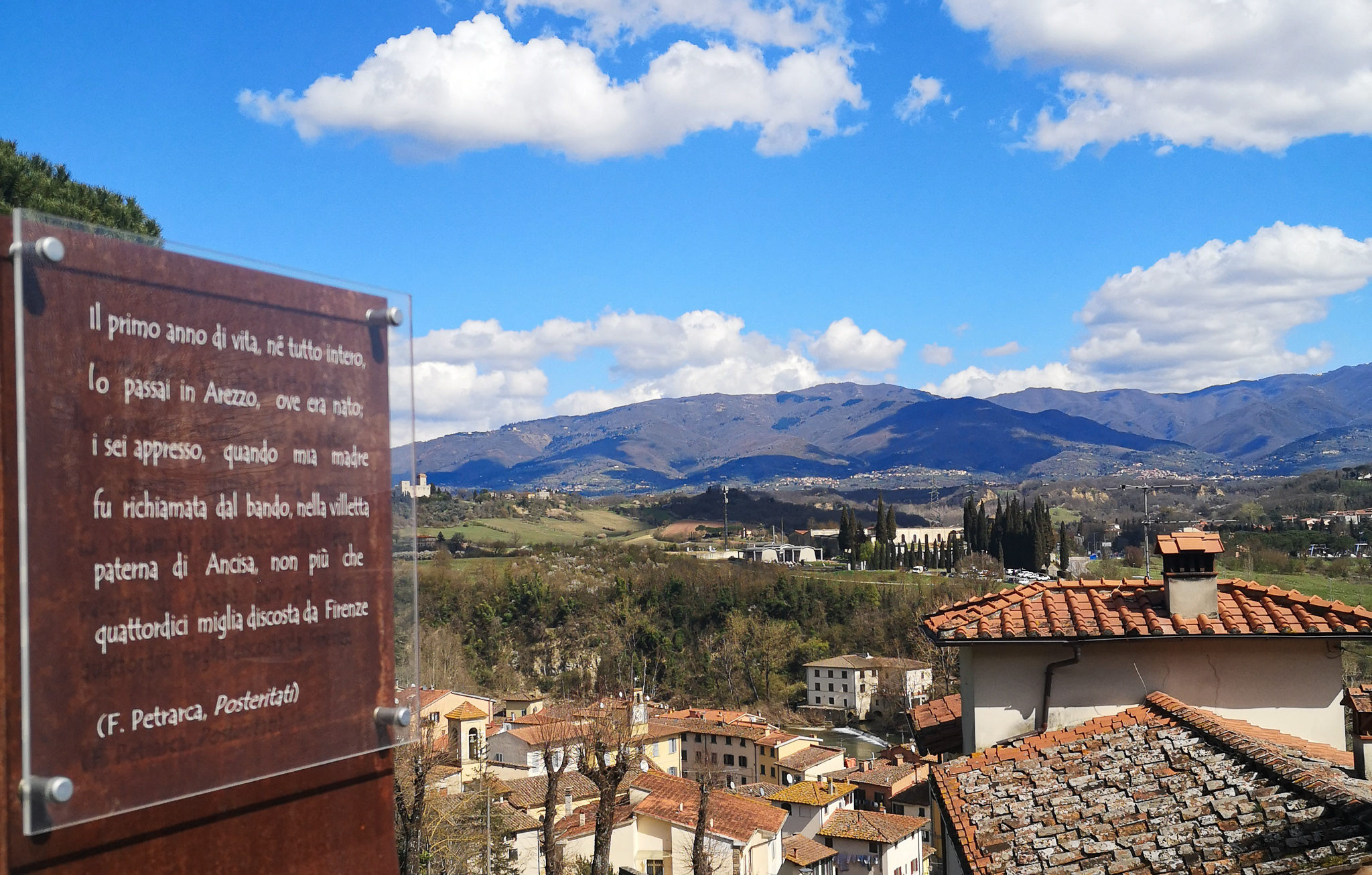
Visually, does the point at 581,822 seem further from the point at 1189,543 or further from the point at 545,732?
the point at 1189,543

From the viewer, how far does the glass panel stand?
312cm

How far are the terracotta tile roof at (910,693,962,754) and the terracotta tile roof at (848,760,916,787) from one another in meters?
29.3

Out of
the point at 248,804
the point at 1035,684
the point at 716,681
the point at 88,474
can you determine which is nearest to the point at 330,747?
the point at 248,804

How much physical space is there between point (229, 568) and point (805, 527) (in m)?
147

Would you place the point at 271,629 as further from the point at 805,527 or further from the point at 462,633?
the point at 805,527

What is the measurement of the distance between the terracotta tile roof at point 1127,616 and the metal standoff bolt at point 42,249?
8608 millimetres

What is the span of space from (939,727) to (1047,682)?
246cm

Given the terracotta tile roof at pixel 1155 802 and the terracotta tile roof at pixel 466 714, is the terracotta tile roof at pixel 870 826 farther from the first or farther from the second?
the terracotta tile roof at pixel 1155 802

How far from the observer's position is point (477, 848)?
24.6 m

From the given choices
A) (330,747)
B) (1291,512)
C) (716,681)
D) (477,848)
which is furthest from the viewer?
(1291,512)

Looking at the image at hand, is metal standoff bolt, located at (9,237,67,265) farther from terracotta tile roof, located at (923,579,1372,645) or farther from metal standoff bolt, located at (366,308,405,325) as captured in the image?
terracotta tile roof, located at (923,579,1372,645)

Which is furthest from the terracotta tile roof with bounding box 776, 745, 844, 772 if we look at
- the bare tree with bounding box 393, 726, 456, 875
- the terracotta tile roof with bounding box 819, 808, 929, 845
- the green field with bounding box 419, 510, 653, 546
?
the green field with bounding box 419, 510, 653, 546

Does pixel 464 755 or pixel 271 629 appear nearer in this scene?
pixel 271 629

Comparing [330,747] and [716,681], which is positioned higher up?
[330,747]
